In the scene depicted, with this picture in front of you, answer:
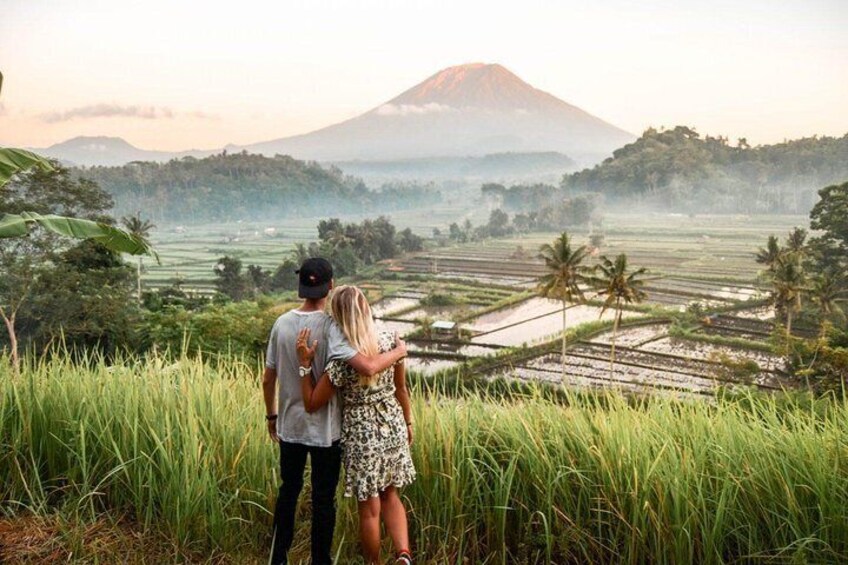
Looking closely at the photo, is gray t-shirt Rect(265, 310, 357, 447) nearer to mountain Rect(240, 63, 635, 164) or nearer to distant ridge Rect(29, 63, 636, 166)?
distant ridge Rect(29, 63, 636, 166)

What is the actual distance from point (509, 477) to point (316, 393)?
69 cm

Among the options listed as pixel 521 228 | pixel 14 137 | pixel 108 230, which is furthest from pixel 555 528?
pixel 14 137

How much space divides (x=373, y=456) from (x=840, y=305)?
99.6 ft

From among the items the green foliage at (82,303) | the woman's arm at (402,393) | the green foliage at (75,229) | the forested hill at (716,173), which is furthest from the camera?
the forested hill at (716,173)

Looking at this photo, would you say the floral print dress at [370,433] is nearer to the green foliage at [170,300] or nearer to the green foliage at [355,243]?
the green foliage at [170,300]

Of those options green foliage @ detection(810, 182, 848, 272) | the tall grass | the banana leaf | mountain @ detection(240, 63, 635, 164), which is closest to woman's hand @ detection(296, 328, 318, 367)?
the tall grass

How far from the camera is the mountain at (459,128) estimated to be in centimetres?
14500

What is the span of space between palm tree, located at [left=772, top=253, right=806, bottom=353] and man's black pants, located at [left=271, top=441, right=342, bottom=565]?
26770 mm

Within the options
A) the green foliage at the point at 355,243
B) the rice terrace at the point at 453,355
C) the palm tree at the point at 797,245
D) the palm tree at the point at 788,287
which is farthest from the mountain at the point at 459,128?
the palm tree at the point at 788,287

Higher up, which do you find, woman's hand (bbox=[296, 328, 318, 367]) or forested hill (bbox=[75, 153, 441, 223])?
forested hill (bbox=[75, 153, 441, 223])

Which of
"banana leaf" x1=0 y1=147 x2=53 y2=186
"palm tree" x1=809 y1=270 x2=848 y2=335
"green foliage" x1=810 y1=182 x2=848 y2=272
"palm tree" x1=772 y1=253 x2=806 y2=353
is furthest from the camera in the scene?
"green foliage" x1=810 y1=182 x2=848 y2=272

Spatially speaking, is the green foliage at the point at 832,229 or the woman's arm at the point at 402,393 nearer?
the woman's arm at the point at 402,393

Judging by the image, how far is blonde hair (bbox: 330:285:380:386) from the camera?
178 cm

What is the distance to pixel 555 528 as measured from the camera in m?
2.16
